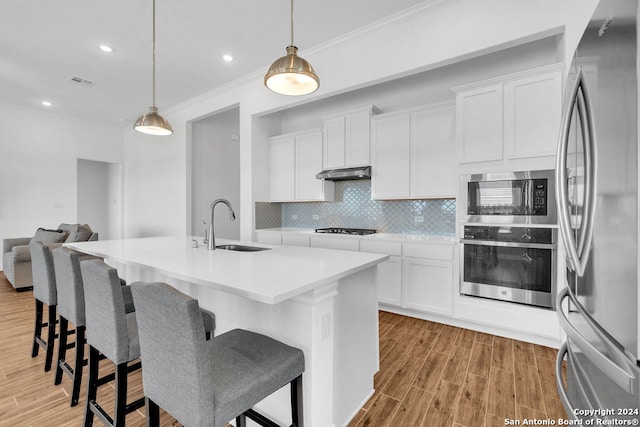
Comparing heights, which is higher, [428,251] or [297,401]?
[428,251]

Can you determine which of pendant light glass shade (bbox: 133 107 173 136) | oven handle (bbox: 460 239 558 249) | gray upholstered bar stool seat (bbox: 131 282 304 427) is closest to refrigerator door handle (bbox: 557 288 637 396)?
gray upholstered bar stool seat (bbox: 131 282 304 427)

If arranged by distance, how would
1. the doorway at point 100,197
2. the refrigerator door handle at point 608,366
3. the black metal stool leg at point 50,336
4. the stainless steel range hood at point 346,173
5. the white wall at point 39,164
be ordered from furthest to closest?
1. the doorway at point 100,197
2. the white wall at point 39,164
3. the stainless steel range hood at point 346,173
4. the black metal stool leg at point 50,336
5. the refrigerator door handle at point 608,366

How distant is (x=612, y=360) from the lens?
2.70 ft

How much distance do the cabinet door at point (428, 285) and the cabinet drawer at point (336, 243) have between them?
656 millimetres

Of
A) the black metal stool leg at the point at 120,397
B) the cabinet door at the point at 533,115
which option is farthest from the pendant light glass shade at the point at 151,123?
the cabinet door at the point at 533,115

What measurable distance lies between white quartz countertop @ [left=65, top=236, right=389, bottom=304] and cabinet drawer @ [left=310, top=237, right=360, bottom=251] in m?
1.40

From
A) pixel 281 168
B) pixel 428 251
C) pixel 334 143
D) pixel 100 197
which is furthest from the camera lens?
pixel 100 197

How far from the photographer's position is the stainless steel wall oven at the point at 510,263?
2484 mm

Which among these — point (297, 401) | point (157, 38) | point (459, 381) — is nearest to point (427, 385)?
point (459, 381)

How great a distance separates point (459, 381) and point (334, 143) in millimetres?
3010

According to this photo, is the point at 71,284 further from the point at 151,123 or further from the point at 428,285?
the point at 428,285

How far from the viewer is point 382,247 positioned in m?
3.44

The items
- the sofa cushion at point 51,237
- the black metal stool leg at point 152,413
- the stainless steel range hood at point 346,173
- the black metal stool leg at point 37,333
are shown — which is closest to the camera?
the black metal stool leg at point 152,413

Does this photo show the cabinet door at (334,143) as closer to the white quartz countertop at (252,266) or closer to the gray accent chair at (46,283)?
the white quartz countertop at (252,266)
